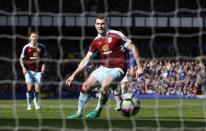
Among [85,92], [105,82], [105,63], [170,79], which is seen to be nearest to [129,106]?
[105,82]

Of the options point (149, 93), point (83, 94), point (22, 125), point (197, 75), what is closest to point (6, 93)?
point (149, 93)

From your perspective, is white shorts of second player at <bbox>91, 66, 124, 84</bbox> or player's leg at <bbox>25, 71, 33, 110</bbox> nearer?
white shorts of second player at <bbox>91, 66, 124, 84</bbox>


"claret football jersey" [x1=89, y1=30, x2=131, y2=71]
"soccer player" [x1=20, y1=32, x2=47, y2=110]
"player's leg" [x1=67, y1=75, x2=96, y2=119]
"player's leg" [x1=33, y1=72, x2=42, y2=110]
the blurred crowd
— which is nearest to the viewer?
"player's leg" [x1=67, y1=75, x2=96, y2=119]

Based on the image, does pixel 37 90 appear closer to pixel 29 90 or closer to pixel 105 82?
pixel 29 90

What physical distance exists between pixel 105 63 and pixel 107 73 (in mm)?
412

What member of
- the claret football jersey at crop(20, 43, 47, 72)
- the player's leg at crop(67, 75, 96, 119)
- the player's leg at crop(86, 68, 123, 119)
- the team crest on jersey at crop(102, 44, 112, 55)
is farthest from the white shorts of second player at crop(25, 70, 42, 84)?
the player's leg at crop(86, 68, 123, 119)

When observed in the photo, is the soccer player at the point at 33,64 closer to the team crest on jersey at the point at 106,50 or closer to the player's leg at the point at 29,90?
the player's leg at the point at 29,90

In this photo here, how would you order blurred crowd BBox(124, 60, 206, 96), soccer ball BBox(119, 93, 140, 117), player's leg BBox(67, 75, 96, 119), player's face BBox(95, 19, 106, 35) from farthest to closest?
blurred crowd BBox(124, 60, 206, 96) → player's leg BBox(67, 75, 96, 119) → player's face BBox(95, 19, 106, 35) → soccer ball BBox(119, 93, 140, 117)

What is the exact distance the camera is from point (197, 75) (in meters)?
27.0

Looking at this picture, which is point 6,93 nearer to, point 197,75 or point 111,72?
point 197,75

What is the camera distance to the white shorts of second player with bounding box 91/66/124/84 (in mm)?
11625

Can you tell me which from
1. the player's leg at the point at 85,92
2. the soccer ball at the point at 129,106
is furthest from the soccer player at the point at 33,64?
the soccer ball at the point at 129,106

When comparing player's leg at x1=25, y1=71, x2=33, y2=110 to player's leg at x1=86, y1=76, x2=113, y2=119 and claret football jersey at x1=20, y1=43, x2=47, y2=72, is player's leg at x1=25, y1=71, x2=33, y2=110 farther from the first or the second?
player's leg at x1=86, y1=76, x2=113, y2=119

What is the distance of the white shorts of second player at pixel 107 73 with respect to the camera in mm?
11625
